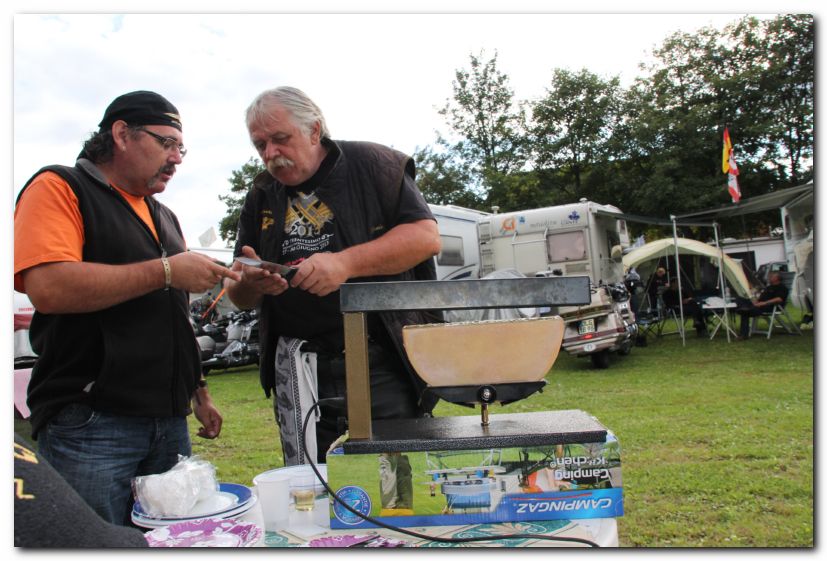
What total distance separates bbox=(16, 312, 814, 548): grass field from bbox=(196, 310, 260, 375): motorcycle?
1110 millimetres

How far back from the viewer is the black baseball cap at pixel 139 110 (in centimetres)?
150

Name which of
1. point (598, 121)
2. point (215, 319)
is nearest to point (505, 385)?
point (215, 319)

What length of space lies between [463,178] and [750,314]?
31.0 ft

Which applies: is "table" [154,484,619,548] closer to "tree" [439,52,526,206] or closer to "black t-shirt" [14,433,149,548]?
"black t-shirt" [14,433,149,548]

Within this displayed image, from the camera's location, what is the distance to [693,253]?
12195 mm

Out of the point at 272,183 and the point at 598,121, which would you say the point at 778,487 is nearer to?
the point at 272,183

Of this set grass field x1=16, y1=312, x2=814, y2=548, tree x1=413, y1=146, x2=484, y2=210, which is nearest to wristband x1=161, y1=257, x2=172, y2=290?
grass field x1=16, y1=312, x2=814, y2=548

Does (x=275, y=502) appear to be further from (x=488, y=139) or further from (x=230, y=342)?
(x=488, y=139)

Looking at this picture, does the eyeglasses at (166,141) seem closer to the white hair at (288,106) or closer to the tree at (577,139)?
the white hair at (288,106)

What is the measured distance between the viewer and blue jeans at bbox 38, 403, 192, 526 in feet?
4.52

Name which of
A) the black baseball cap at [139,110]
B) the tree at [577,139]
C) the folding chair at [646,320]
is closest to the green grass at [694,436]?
the folding chair at [646,320]

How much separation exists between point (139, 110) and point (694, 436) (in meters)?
4.06

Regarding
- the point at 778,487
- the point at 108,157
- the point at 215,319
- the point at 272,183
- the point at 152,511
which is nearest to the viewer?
the point at 152,511

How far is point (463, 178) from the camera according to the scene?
56.5ft
